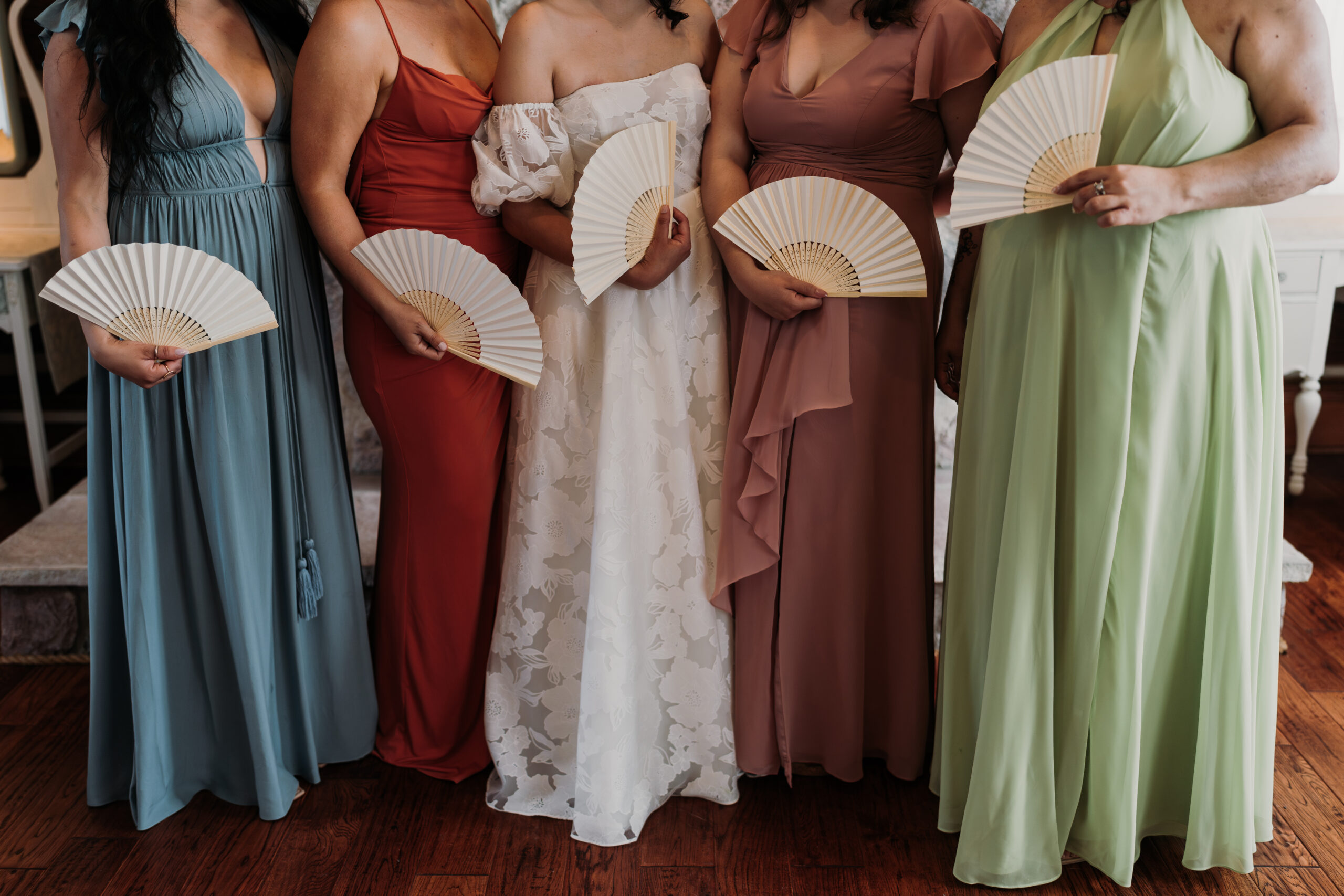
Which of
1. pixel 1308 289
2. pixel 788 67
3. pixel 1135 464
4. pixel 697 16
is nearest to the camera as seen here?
pixel 1135 464

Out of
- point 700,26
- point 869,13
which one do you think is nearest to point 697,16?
point 700,26

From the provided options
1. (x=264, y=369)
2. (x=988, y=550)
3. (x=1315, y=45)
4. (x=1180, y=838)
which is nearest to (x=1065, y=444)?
(x=988, y=550)

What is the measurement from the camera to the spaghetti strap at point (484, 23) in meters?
2.11

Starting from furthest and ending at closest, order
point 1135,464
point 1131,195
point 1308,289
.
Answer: point 1308,289 < point 1135,464 < point 1131,195

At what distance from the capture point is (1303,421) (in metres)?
3.52

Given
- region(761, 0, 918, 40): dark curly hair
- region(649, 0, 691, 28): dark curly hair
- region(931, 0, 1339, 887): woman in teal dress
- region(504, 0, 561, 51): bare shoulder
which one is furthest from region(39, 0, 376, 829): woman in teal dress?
region(931, 0, 1339, 887): woman in teal dress

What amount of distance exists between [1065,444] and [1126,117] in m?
0.53

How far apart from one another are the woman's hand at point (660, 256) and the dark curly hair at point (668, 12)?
0.36 m

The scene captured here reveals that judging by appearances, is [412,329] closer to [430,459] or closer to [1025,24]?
[430,459]

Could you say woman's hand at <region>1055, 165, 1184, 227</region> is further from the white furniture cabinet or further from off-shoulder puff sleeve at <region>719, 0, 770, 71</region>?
the white furniture cabinet

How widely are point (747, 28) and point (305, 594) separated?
1.40 m

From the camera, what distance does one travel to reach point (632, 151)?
184cm

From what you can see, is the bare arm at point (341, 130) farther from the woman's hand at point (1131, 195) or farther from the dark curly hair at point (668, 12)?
the woman's hand at point (1131, 195)

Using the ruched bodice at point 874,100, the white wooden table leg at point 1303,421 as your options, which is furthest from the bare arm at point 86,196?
the white wooden table leg at point 1303,421
